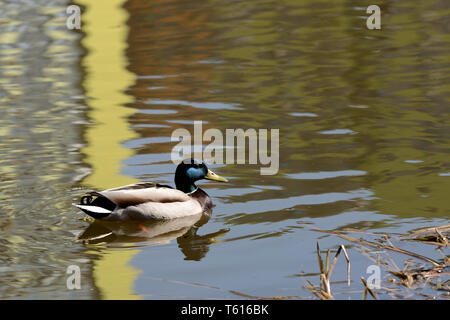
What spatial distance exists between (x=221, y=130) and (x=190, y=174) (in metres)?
2.20

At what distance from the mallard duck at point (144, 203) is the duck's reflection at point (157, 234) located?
69mm

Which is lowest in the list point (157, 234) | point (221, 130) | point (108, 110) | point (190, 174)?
point (157, 234)

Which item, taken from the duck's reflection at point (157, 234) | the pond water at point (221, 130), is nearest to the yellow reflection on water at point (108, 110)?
the pond water at point (221, 130)

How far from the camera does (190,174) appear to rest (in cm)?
964

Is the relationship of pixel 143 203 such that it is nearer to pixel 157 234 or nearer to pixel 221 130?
pixel 157 234

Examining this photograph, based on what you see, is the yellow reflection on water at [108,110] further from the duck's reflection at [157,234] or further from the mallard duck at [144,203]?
the mallard duck at [144,203]

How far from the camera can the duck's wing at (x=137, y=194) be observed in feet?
29.3

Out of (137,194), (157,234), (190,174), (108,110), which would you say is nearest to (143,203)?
(137,194)

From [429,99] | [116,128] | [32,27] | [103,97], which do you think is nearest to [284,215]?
→ [116,128]

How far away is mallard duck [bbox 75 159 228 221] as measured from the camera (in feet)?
29.2

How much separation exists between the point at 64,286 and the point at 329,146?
15.0 ft

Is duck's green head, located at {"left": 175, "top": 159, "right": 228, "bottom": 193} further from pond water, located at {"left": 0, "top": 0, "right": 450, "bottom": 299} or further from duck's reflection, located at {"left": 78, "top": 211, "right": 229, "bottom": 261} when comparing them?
duck's reflection, located at {"left": 78, "top": 211, "right": 229, "bottom": 261}

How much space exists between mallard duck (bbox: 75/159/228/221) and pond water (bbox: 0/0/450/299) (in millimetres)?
134

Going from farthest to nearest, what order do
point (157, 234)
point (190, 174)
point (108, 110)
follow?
point (108, 110) → point (190, 174) → point (157, 234)
